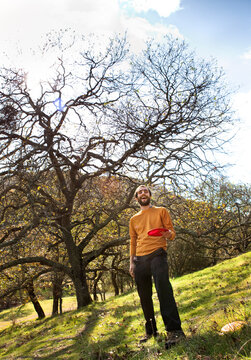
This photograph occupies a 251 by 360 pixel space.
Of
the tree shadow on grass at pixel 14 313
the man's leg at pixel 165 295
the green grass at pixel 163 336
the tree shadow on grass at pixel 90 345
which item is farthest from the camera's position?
the tree shadow on grass at pixel 14 313

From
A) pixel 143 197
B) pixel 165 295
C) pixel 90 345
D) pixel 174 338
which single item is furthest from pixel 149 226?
pixel 90 345

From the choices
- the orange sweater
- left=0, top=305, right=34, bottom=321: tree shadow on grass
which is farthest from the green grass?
left=0, top=305, right=34, bottom=321: tree shadow on grass

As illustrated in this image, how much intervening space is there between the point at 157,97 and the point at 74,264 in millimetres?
8589

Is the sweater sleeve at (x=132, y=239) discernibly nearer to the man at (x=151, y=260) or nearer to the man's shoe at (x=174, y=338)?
the man at (x=151, y=260)

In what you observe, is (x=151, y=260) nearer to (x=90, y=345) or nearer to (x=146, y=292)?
(x=146, y=292)

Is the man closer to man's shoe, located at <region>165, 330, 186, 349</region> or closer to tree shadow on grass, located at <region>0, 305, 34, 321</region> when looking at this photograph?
man's shoe, located at <region>165, 330, 186, 349</region>

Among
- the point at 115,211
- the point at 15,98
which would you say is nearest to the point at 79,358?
the point at 115,211

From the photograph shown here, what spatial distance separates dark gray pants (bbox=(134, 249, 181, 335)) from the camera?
429cm

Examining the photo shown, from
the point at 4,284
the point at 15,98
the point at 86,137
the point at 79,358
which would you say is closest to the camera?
the point at 79,358

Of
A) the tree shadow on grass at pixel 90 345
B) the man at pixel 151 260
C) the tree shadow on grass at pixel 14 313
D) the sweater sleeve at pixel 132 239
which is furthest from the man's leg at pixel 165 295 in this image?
the tree shadow on grass at pixel 14 313

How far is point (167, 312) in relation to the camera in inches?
169

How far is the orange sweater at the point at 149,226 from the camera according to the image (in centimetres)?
470

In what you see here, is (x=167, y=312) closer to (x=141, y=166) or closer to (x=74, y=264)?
(x=141, y=166)

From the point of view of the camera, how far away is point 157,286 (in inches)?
177
